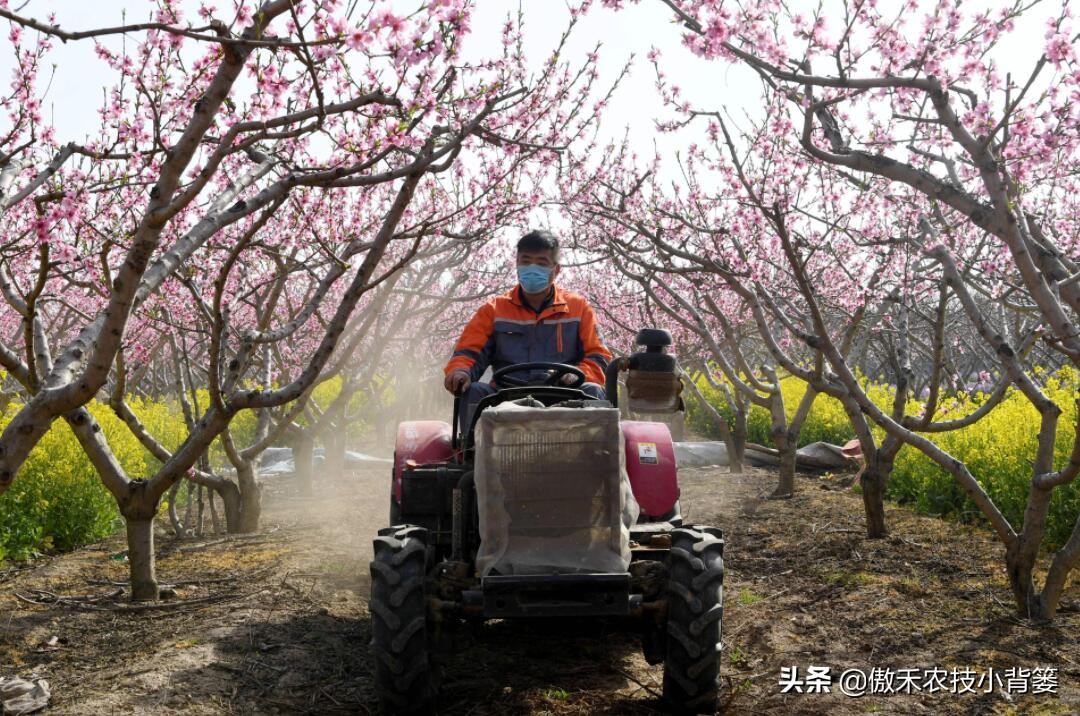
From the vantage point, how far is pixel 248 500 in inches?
345

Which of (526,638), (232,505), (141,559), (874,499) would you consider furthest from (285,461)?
(526,638)

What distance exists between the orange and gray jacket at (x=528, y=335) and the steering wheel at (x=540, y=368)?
0.28 m

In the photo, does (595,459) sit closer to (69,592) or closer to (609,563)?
(609,563)

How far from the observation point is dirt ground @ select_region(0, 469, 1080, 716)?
162 inches

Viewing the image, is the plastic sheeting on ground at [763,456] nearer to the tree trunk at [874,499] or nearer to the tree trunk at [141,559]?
the tree trunk at [874,499]

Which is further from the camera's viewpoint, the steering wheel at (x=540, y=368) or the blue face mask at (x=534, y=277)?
the blue face mask at (x=534, y=277)

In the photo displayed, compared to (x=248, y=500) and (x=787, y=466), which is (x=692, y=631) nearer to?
(x=248, y=500)

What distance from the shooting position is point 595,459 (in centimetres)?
377

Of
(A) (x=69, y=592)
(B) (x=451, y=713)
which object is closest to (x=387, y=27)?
(B) (x=451, y=713)

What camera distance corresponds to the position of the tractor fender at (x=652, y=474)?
468cm

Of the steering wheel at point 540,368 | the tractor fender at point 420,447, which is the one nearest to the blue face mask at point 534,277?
the steering wheel at point 540,368

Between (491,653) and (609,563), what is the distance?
4.72 feet

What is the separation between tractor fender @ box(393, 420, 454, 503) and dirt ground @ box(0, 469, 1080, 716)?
0.93 metres

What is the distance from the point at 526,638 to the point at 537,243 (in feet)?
6.79
